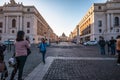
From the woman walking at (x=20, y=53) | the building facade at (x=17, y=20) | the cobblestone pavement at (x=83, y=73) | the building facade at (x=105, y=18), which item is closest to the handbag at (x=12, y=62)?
the woman walking at (x=20, y=53)

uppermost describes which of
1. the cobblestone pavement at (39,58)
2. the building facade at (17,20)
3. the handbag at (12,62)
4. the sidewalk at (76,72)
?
the building facade at (17,20)

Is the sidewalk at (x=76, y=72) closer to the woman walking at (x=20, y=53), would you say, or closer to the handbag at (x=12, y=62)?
the woman walking at (x=20, y=53)

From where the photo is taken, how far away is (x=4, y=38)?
9119cm

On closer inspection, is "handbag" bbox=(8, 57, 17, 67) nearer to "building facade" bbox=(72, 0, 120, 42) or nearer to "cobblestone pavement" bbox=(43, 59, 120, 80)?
"cobblestone pavement" bbox=(43, 59, 120, 80)

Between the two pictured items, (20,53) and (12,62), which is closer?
(12,62)

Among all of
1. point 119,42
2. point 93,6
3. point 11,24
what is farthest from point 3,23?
point 119,42

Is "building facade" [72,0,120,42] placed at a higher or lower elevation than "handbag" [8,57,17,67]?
higher

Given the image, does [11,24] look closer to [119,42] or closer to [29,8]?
[29,8]

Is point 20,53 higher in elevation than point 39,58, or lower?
higher

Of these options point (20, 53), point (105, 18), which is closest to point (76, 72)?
point (20, 53)

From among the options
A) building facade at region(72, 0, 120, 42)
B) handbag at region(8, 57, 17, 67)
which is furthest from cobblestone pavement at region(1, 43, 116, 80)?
building facade at region(72, 0, 120, 42)

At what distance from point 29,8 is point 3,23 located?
13.6 metres

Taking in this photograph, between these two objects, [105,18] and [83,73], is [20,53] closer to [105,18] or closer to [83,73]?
[83,73]

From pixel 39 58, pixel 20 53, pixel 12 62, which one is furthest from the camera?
pixel 39 58
